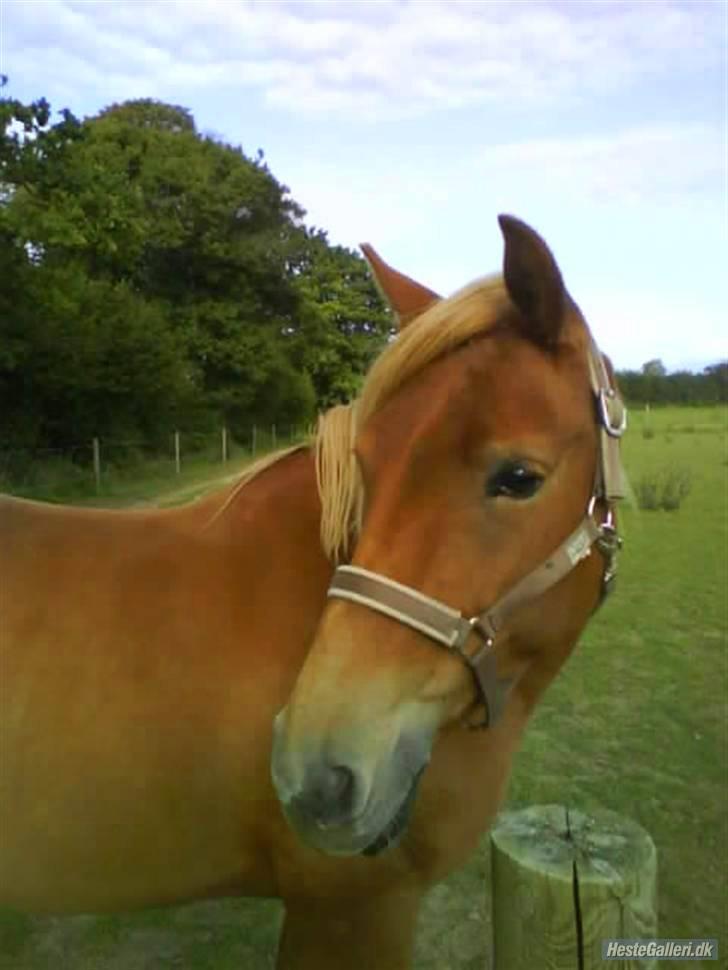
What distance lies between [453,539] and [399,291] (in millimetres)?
750

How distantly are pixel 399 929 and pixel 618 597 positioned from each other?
7566mm

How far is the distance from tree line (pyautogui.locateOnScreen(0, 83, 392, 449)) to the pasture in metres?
2.31

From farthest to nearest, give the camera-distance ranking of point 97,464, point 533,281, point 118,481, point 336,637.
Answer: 1. point 118,481
2. point 97,464
3. point 533,281
4. point 336,637

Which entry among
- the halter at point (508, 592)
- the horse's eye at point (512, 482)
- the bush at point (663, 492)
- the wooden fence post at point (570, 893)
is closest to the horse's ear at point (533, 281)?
the halter at point (508, 592)

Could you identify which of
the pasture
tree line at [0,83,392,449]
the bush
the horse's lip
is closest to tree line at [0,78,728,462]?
tree line at [0,83,392,449]

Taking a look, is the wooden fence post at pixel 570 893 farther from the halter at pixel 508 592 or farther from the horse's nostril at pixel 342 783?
the horse's nostril at pixel 342 783

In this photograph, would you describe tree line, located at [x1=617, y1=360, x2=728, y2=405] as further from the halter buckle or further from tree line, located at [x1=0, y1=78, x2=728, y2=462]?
the halter buckle

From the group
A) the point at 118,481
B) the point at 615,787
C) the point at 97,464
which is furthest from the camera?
the point at 118,481

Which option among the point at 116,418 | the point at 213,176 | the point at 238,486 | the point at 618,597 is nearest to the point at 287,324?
the point at 213,176

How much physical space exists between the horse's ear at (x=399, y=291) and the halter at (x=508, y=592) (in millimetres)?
450

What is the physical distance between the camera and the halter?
1.45 m

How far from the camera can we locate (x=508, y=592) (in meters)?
1.53

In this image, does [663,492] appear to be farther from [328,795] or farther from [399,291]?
[328,795]

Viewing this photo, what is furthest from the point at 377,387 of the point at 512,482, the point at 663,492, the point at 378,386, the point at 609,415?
the point at 663,492
